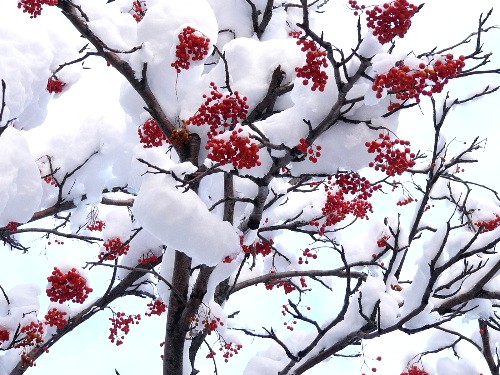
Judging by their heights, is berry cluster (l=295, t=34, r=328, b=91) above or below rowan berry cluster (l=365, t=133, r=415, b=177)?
above

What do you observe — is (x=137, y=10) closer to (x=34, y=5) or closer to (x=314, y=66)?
(x=34, y=5)

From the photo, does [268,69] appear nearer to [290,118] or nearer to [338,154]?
[290,118]

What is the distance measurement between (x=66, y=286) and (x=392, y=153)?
4.01 meters

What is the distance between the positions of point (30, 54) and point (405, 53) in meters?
3.94

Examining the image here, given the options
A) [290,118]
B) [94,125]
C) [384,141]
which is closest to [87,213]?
[94,125]

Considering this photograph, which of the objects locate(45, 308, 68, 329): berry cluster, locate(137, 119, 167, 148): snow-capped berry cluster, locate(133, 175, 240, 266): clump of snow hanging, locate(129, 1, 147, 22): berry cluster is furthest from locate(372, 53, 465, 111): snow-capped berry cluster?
locate(129, 1, 147, 22): berry cluster

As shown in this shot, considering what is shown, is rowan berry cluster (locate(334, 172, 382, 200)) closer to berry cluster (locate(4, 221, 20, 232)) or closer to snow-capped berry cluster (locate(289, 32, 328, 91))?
snow-capped berry cluster (locate(289, 32, 328, 91))

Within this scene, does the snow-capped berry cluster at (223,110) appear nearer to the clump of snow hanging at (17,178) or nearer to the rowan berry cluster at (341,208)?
the clump of snow hanging at (17,178)

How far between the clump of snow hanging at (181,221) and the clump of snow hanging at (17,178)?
4.86ft

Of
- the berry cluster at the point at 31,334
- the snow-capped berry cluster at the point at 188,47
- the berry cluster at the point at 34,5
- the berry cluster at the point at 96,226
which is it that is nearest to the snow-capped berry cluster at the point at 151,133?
the snow-capped berry cluster at the point at 188,47

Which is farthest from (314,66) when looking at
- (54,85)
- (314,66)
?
(54,85)

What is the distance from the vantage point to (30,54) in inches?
207

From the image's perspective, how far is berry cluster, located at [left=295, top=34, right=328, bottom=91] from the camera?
3109 millimetres

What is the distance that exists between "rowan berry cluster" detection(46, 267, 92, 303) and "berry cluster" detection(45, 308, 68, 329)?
1.63 feet
